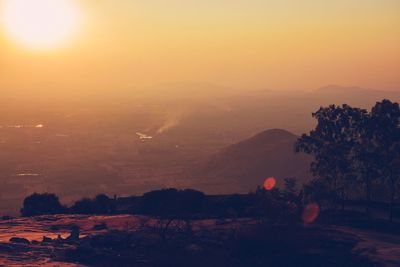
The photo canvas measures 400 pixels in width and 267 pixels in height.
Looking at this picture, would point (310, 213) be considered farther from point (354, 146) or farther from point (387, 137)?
point (387, 137)

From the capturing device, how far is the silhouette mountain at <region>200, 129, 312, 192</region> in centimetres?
15176

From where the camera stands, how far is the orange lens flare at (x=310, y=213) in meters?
61.4

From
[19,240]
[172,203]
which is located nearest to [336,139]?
[172,203]

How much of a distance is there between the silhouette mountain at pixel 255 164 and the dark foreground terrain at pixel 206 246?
84851 mm

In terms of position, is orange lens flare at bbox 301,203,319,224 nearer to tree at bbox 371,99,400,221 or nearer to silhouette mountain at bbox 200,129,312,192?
tree at bbox 371,99,400,221

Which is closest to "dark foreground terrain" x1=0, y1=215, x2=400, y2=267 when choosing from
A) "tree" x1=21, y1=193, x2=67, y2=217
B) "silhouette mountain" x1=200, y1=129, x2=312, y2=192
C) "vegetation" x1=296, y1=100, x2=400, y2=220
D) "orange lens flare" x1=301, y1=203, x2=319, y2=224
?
"orange lens flare" x1=301, y1=203, x2=319, y2=224

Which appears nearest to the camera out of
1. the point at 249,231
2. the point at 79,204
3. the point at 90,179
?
the point at 249,231

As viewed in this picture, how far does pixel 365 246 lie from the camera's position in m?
47.7

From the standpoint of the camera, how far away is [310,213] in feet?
209

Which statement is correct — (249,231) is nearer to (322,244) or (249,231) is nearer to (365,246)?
(322,244)

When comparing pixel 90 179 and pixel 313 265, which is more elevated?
pixel 90 179

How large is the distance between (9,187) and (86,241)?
105m

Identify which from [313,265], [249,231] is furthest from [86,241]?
[313,265]

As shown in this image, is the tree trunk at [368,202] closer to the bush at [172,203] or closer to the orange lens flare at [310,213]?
the orange lens flare at [310,213]
